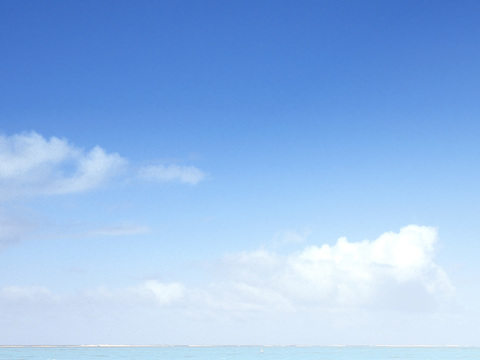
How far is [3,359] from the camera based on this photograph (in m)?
185

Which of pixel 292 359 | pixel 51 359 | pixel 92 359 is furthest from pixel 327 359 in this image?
pixel 51 359

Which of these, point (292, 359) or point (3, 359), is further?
point (292, 359)

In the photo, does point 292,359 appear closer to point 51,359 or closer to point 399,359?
point 399,359

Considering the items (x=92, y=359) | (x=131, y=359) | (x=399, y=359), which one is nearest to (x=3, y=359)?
(x=92, y=359)

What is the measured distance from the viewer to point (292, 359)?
7815 inches

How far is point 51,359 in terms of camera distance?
7426 inches

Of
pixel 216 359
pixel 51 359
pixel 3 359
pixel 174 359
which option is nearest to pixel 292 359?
pixel 216 359

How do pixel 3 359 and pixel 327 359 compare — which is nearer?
pixel 3 359

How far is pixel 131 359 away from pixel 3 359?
40.2 m

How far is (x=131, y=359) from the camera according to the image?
19175cm

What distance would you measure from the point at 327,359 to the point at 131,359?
2600 inches

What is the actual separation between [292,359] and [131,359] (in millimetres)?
54353

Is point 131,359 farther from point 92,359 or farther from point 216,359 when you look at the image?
point 216,359

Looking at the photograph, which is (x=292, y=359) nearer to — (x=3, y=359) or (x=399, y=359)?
(x=399, y=359)
